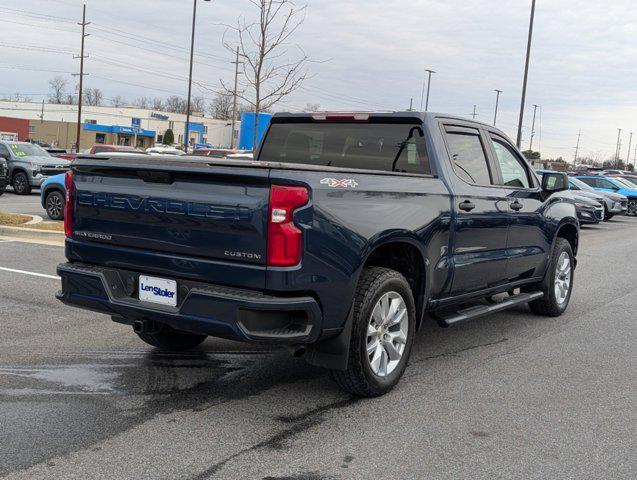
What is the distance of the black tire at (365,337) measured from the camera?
14.3ft

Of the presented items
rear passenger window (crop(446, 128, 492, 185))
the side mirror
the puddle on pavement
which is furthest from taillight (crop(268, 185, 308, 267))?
the side mirror

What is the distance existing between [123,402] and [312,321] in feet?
4.52

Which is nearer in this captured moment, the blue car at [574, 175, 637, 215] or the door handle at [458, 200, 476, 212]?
the door handle at [458, 200, 476, 212]

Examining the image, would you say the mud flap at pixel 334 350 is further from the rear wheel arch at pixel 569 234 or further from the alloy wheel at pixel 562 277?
the rear wheel arch at pixel 569 234

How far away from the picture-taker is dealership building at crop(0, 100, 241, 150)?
9431 cm

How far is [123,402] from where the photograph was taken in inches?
171

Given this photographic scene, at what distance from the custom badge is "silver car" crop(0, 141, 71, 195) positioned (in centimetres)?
1963

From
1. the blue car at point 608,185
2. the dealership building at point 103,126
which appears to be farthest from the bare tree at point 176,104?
the blue car at point 608,185

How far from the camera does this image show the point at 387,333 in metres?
4.70

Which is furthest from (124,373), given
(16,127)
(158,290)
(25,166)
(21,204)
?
(16,127)

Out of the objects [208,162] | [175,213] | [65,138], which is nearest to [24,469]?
[175,213]

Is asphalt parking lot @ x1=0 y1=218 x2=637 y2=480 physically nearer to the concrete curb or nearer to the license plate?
the license plate

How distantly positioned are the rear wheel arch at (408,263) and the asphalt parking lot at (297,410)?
0.63 m

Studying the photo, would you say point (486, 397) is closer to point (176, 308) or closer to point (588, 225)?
point (176, 308)
